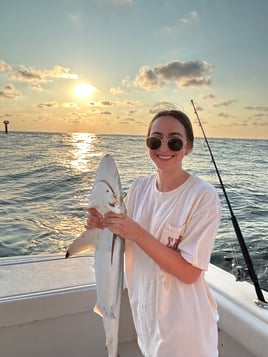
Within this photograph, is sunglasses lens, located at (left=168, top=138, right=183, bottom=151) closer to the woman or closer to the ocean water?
the woman

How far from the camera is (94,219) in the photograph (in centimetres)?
150

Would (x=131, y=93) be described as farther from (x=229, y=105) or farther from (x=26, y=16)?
(x=26, y=16)

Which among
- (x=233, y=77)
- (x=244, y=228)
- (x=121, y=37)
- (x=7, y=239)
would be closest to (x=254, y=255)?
(x=244, y=228)

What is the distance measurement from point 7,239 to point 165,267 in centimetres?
657

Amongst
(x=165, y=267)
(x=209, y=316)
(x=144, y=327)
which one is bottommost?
(x=144, y=327)

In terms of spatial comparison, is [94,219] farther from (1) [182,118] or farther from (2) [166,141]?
(1) [182,118]

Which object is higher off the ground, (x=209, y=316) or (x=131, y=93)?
(x=131, y=93)

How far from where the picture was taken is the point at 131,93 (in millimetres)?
17031

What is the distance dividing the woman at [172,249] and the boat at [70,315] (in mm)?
674

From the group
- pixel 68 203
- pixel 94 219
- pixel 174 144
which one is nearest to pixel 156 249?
pixel 94 219

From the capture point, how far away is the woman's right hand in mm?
1467

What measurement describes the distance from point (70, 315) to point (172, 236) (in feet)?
4.15

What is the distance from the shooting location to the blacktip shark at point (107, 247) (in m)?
1.44

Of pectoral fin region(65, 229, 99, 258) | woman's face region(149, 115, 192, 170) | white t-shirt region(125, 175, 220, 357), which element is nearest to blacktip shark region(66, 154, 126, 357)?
pectoral fin region(65, 229, 99, 258)
